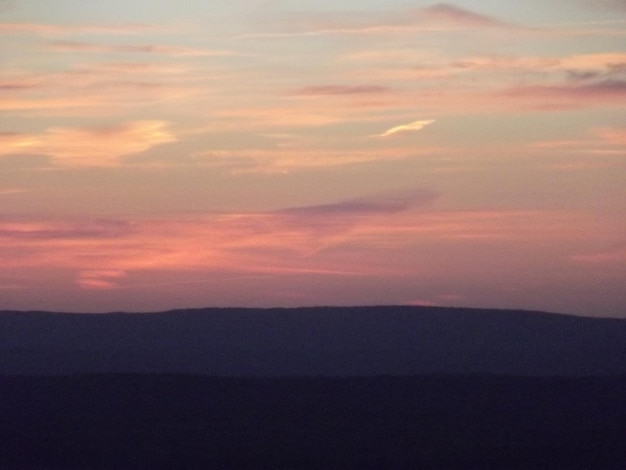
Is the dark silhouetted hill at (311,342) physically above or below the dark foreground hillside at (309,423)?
above

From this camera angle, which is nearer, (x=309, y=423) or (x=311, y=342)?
(x=309, y=423)

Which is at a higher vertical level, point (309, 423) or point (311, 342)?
point (311, 342)

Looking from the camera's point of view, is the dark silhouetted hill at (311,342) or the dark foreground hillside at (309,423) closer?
the dark foreground hillside at (309,423)

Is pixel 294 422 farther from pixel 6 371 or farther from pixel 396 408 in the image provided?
pixel 6 371

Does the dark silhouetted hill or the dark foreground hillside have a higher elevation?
the dark silhouetted hill
